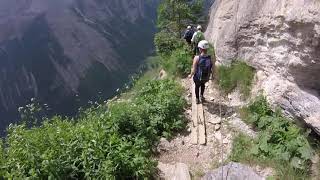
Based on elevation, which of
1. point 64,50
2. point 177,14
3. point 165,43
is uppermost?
point 177,14

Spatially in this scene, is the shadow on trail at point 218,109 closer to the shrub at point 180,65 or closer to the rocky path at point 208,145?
the rocky path at point 208,145

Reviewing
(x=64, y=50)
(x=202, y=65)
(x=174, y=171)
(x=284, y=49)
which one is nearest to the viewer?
(x=174, y=171)

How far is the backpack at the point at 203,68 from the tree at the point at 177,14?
48.5 feet

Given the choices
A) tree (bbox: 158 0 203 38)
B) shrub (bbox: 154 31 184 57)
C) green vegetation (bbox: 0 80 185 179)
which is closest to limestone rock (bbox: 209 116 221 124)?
green vegetation (bbox: 0 80 185 179)

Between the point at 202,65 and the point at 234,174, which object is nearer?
the point at 234,174

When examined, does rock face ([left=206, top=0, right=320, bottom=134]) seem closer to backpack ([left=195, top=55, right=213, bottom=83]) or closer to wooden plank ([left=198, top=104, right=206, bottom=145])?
backpack ([left=195, top=55, right=213, bottom=83])

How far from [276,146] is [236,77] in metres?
4.08

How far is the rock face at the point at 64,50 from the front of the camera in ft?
378

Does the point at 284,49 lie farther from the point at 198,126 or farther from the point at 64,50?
the point at 64,50

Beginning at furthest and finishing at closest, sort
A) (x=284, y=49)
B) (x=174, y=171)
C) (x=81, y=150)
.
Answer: (x=284, y=49) → (x=174, y=171) → (x=81, y=150)

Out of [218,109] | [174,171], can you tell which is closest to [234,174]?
[174,171]

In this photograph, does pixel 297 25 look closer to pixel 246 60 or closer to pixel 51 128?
pixel 246 60

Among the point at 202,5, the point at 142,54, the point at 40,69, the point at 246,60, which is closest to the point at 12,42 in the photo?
the point at 40,69

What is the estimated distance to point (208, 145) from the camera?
10.8m
